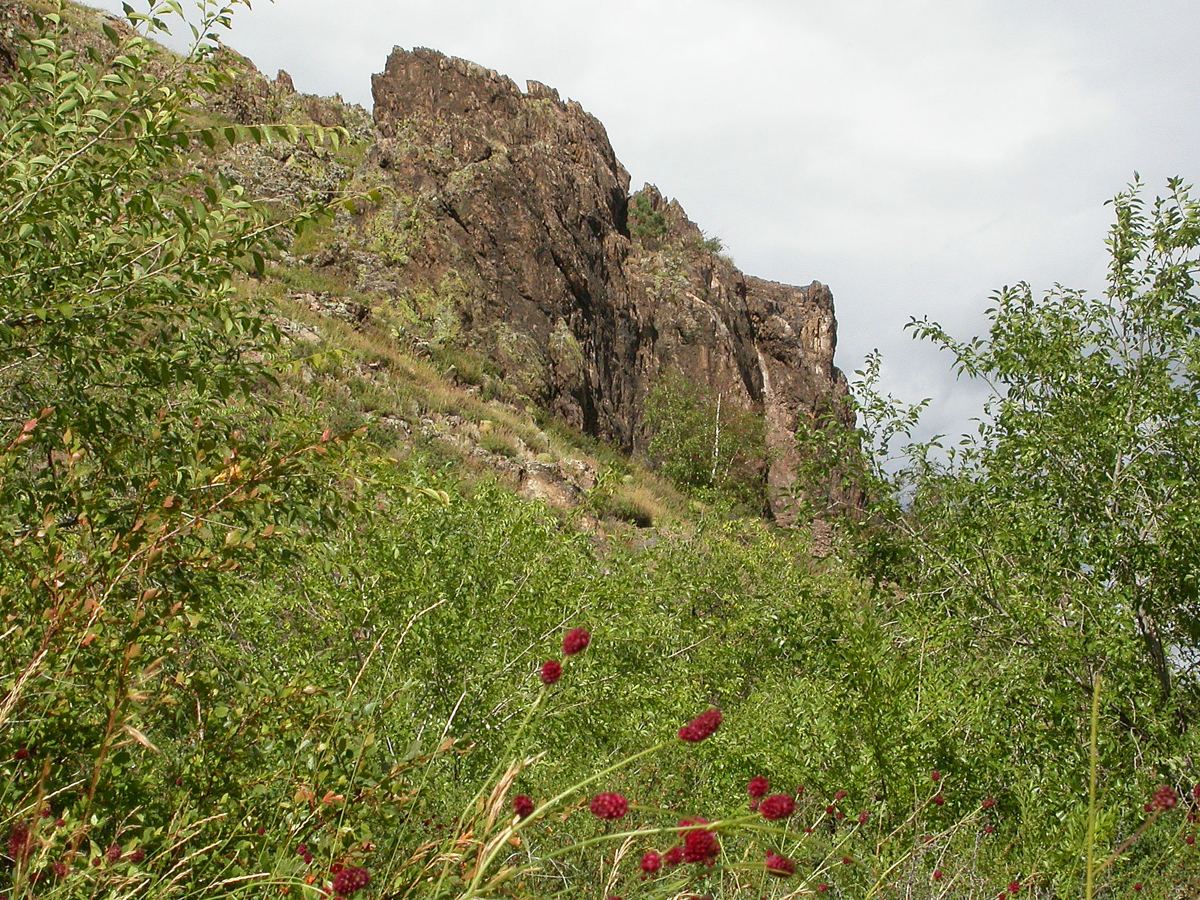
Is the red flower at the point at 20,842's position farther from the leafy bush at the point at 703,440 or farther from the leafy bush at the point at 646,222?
the leafy bush at the point at 646,222

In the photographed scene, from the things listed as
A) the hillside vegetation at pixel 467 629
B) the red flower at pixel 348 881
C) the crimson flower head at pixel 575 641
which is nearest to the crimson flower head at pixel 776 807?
the hillside vegetation at pixel 467 629

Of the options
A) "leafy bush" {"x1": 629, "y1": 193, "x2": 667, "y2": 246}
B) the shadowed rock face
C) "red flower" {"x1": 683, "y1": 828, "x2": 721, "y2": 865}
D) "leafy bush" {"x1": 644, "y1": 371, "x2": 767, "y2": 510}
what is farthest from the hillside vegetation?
"leafy bush" {"x1": 629, "y1": 193, "x2": 667, "y2": 246}

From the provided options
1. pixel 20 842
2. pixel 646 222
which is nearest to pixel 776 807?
pixel 20 842

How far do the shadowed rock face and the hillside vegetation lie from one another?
604 inches

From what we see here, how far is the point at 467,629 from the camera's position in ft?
21.0

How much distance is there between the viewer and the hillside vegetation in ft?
9.51

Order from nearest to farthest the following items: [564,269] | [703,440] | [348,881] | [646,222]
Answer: [348,881], [564,269], [703,440], [646,222]

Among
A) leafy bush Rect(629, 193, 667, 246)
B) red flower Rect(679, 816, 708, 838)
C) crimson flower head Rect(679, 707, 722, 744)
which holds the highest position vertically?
leafy bush Rect(629, 193, 667, 246)

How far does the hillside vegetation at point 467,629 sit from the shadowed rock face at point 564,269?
1534 centimetres

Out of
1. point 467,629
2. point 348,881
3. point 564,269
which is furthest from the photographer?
point 564,269

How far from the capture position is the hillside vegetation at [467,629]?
9.51 ft

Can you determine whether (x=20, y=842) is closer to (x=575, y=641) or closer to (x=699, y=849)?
(x=575, y=641)

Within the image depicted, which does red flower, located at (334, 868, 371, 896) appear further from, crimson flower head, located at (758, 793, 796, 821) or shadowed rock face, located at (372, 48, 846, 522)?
shadowed rock face, located at (372, 48, 846, 522)

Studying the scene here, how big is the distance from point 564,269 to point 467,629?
103 feet
